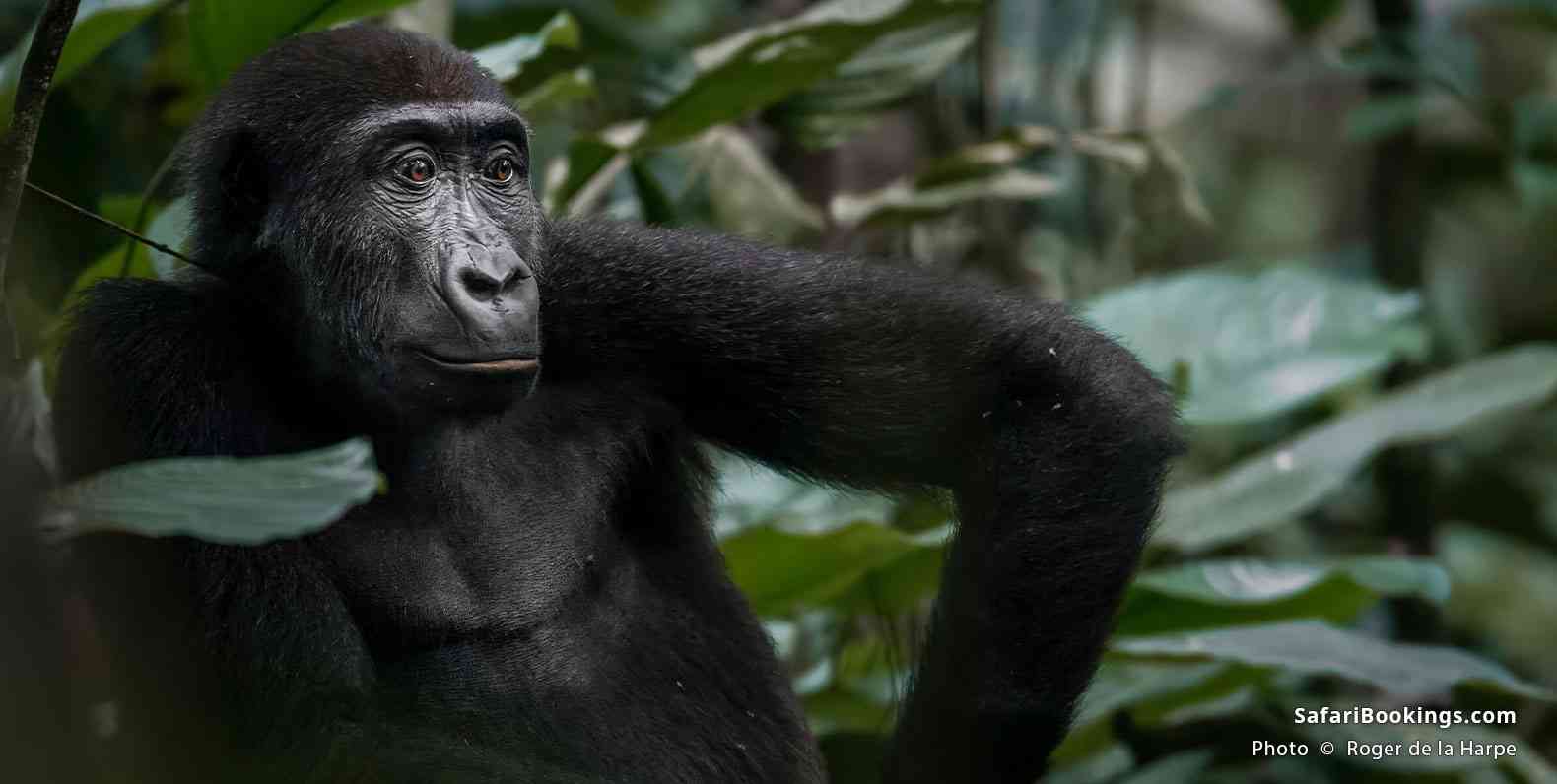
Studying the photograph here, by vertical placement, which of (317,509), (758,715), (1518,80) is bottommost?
(1518,80)

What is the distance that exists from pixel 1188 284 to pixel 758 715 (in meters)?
2.41

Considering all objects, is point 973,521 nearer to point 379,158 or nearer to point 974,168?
point 379,158

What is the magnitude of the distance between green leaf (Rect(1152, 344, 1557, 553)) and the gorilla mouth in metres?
2.02

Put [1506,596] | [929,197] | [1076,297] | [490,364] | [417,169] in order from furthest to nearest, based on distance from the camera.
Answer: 1. [1506,596]
2. [1076,297]
3. [929,197]
4. [417,169]
5. [490,364]

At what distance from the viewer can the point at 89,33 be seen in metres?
3.10

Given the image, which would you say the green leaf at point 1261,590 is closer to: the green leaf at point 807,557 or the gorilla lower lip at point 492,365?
the green leaf at point 807,557

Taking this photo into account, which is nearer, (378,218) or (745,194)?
(378,218)

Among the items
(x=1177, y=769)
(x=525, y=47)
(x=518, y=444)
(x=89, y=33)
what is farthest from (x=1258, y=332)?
(x=89, y=33)

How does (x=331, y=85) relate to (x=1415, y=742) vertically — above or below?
above

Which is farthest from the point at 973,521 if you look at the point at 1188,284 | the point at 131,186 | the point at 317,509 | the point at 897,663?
the point at 131,186

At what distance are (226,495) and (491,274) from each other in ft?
3.46

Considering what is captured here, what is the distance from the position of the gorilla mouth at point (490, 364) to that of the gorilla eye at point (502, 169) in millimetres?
425

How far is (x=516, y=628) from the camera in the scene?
2.60m

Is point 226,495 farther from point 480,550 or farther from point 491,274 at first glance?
point 480,550
